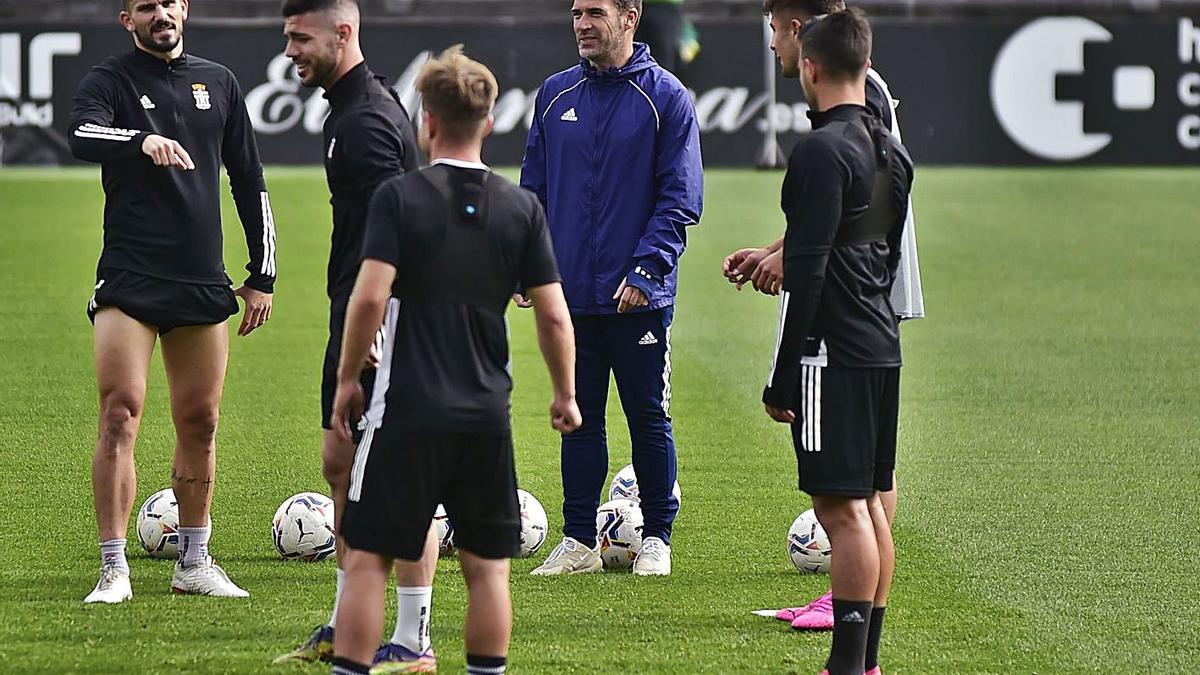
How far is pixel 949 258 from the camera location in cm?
1681

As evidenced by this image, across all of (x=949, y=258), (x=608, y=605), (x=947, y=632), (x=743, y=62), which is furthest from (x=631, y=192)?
(x=743, y=62)

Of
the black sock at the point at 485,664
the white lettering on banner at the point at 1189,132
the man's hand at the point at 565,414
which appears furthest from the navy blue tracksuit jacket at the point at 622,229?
the white lettering on banner at the point at 1189,132

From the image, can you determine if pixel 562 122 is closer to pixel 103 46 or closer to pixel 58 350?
pixel 58 350

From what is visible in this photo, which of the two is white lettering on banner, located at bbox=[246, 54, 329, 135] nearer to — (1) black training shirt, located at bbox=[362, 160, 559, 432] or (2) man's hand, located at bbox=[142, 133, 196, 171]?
(2) man's hand, located at bbox=[142, 133, 196, 171]

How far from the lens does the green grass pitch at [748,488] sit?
5.74 m

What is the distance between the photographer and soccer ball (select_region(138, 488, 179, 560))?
267 inches

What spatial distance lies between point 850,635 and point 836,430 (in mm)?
580

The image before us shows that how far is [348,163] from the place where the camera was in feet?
17.1

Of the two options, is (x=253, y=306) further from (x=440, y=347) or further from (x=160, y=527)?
(x=440, y=347)

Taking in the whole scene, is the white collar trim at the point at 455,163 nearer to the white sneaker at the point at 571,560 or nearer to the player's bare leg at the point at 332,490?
the player's bare leg at the point at 332,490

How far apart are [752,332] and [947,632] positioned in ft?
24.6

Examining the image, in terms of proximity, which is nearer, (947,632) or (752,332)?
(947,632)

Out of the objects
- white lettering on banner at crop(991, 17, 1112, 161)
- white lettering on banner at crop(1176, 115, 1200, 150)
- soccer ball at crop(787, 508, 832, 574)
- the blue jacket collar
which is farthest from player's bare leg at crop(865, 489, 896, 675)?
white lettering on banner at crop(1176, 115, 1200, 150)

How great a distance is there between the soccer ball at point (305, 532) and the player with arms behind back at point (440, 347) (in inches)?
86.5
